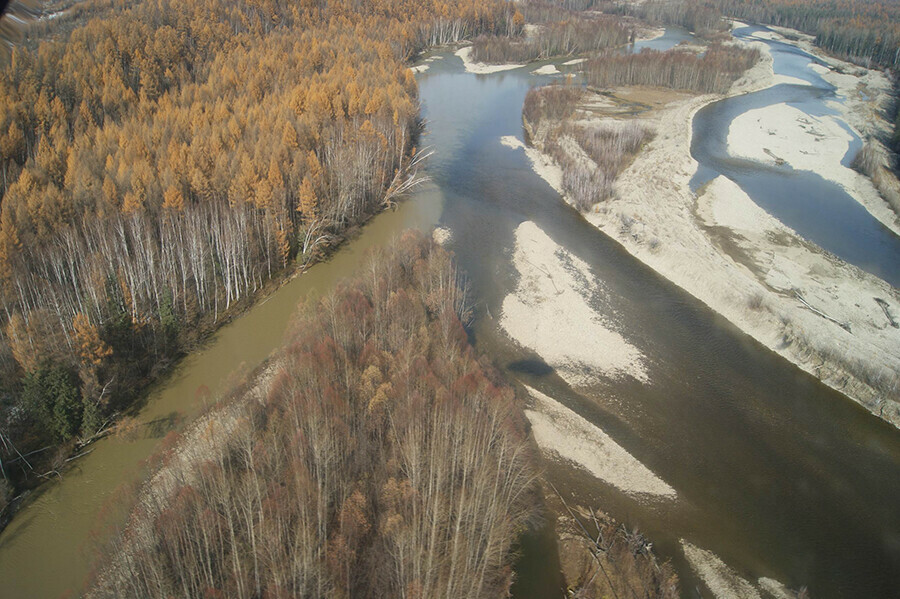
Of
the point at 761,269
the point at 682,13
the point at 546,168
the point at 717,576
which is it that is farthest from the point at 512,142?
the point at 682,13

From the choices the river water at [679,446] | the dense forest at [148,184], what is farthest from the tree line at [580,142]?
the dense forest at [148,184]

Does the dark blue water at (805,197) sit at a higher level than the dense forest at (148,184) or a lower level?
lower

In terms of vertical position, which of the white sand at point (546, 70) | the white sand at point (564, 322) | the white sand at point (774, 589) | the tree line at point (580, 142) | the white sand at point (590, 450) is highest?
the white sand at point (546, 70)

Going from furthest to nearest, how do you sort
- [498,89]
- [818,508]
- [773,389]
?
[498,89] → [773,389] → [818,508]

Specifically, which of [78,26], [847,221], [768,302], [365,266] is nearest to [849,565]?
[768,302]

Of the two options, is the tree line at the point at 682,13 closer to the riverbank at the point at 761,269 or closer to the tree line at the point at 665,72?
the tree line at the point at 665,72

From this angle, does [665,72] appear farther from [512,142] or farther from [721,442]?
[721,442]

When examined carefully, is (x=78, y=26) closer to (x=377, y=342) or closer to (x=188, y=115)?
(x=188, y=115)
